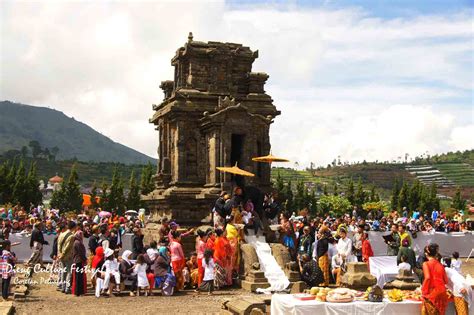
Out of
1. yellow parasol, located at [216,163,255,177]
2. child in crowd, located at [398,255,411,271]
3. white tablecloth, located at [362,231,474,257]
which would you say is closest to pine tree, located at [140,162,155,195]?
white tablecloth, located at [362,231,474,257]

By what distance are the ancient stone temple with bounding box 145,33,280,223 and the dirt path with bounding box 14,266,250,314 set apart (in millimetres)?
7897

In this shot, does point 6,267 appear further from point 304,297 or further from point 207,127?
point 207,127

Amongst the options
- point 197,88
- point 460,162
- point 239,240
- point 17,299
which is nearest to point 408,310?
point 239,240

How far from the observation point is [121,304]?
51.5 ft

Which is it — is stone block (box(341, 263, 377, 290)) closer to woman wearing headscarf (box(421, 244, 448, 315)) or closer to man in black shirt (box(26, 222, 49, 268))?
woman wearing headscarf (box(421, 244, 448, 315))

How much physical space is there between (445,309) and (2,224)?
20.0 m

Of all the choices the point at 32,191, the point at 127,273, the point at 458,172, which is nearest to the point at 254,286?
the point at 127,273

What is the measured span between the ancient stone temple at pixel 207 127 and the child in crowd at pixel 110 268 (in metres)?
7.79

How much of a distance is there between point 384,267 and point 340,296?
10096 millimetres

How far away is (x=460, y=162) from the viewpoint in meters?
197

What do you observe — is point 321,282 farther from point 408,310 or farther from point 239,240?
point 408,310

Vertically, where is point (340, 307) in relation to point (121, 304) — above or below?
above

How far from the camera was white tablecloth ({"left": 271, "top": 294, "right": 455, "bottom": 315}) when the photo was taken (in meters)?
10.6

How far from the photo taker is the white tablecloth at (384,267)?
2014 centimetres
